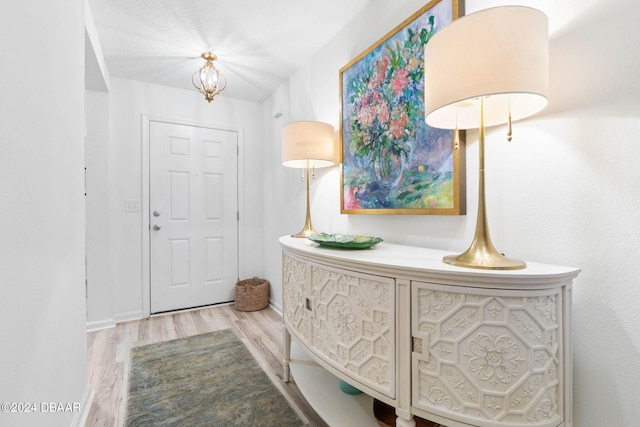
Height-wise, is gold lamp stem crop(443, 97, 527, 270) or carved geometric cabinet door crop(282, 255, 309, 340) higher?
gold lamp stem crop(443, 97, 527, 270)

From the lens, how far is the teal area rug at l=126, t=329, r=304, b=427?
149cm

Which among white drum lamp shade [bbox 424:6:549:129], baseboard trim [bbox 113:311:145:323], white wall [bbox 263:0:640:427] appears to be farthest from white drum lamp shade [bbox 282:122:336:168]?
baseboard trim [bbox 113:311:145:323]

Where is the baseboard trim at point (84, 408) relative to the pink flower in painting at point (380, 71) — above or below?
below

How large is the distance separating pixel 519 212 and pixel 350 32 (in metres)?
1.61

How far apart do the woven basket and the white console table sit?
6.94ft

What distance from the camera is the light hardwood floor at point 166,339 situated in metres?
1.58

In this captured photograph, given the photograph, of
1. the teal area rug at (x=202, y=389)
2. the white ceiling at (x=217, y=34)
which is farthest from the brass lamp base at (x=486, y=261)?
Result: the white ceiling at (x=217, y=34)

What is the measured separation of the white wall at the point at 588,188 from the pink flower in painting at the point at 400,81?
0.37 m

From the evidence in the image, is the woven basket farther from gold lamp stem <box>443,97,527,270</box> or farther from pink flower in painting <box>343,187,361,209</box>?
gold lamp stem <box>443,97,527,270</box>

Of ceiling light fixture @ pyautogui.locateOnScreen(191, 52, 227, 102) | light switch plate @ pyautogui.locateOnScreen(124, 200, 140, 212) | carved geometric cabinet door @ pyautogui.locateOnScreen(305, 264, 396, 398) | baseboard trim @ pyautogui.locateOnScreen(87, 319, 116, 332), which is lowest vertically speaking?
baseboard trim @ pyautogui.locateOnScreen(87, 319, 116, 332)

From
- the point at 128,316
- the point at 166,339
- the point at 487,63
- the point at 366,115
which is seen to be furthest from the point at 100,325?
the point at 487,63

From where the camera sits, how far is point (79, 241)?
1512 mm

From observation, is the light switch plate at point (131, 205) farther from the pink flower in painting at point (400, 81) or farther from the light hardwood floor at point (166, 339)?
the pink flower in painting at point (400, 81)

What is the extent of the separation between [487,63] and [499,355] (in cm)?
81
